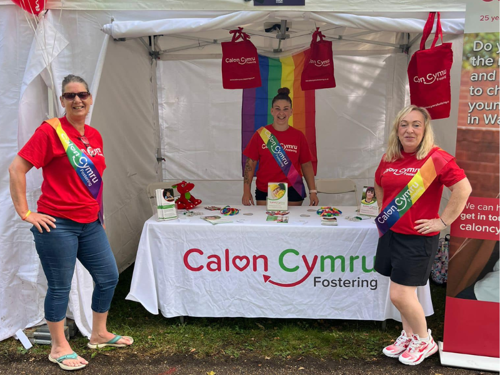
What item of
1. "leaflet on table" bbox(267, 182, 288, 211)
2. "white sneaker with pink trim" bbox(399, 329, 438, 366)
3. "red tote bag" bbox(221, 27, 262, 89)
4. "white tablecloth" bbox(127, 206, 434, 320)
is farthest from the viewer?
"red tote bag" bbox(221, 27, 262, 89)

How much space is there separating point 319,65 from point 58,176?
2165 mm

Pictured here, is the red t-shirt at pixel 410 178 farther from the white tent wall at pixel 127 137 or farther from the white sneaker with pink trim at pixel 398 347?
the white tent wall at pixel 127 137

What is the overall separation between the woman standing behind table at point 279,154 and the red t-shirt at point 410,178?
1.12 m

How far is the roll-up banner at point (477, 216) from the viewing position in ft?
6.66

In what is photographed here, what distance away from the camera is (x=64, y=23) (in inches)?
99.0

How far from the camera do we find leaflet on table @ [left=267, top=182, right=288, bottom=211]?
287 centimetres

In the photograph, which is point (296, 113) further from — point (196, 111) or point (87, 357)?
point (87, 357)

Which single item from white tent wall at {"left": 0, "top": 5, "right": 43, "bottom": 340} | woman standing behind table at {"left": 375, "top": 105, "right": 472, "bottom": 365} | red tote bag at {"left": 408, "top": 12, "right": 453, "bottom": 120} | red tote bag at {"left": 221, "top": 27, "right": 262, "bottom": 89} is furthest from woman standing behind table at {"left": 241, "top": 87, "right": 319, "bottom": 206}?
white tent wall at {"left": 0, "top": 5, "right": 43, "bottom": 340}

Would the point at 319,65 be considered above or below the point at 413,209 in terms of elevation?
above

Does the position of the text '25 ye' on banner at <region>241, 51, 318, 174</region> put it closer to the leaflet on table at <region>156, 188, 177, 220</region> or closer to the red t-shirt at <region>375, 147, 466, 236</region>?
the leaflet on table at <region>156, 188, 177, 220</region>

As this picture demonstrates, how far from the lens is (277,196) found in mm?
2867

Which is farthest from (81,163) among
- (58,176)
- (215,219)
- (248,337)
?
(248,337)

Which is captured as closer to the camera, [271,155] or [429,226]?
[429,226]

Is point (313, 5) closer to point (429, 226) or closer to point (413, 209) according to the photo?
point (413, 209)
